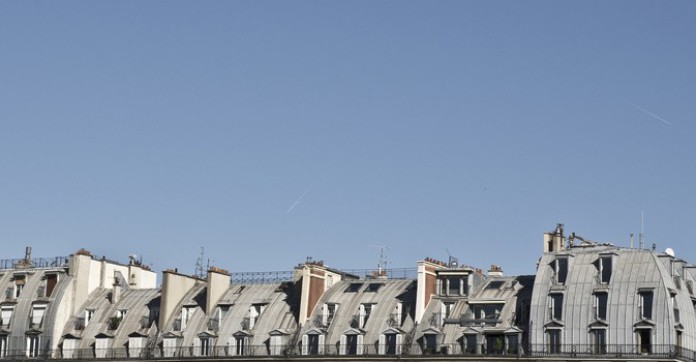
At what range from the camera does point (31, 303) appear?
136 m

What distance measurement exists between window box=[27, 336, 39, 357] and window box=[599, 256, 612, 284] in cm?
4429

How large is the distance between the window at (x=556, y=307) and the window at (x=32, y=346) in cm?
4123

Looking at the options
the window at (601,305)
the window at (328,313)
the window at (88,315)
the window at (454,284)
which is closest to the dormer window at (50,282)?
the window at (88,315)

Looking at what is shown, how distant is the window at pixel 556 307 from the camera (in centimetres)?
11519

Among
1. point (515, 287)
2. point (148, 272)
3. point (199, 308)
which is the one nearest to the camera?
point (515, 287)

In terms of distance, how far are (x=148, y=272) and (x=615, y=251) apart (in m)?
43.4

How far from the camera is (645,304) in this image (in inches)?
4461

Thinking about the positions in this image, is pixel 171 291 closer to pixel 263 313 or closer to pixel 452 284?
pixel 263 313

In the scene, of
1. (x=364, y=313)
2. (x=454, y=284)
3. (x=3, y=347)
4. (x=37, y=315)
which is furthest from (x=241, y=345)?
(x=3, y=347)

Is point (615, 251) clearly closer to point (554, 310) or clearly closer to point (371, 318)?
point (554, 310)

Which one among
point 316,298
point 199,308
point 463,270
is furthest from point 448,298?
point 199,308

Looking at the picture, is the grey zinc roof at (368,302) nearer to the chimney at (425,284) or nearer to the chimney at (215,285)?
the chimney at (425,284)

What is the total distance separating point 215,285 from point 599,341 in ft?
104

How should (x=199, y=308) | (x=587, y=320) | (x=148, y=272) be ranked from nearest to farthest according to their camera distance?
(x=587, y=320) → (x=199, y=308) → (x=148, y=272)
